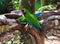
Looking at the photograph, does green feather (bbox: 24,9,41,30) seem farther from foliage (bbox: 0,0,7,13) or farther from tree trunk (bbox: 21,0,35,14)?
foliage (bbox: 0,0,7,13)

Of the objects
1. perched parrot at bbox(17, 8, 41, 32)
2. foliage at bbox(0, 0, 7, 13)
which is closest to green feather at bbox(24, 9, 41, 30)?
perched parrot at bbox(17, 8, 41, 32)

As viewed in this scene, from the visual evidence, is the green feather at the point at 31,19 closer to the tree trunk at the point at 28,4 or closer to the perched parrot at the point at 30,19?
the perched parrot at the point at 30,19

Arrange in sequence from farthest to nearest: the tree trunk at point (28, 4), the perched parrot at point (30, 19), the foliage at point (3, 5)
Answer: the foliage at point (3, 5) < the tree trunk at point (28, 4) < the perched parrot at point (30, 19)

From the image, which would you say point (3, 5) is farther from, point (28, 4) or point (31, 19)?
point (31, 19)

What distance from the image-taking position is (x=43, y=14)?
169 cm

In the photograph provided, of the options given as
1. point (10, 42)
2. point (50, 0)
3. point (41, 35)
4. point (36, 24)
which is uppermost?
point (36, 24)

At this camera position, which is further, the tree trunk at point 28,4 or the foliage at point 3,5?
the foliage at point 3,5

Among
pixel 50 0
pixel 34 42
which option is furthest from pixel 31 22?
pixel 50 0

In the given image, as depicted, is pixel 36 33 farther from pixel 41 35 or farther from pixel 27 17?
pixel 27 17

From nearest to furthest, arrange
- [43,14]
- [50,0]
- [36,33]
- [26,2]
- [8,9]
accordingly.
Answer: [36,33] → [43,14] → [26,2] → [8,9] → [50,0]

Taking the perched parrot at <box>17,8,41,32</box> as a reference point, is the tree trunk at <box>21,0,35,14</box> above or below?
below

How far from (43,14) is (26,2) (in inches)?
37.6

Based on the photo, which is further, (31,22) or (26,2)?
(26,2)

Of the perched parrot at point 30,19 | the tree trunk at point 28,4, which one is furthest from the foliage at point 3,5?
the perched parrot at point 30,19
